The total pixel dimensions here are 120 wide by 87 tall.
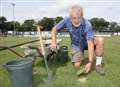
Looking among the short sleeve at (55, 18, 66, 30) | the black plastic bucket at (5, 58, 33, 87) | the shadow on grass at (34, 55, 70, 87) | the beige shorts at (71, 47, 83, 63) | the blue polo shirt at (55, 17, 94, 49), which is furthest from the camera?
the beige shorts at (71, 47, 83, 63)

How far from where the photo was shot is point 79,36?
679 cm

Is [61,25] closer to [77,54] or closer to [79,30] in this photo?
[79,30]

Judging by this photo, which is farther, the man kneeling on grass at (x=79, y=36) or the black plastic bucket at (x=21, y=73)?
the man kneeling on grass at (x=79, y=36)

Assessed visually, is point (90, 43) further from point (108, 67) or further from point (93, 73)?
point (108, 67)

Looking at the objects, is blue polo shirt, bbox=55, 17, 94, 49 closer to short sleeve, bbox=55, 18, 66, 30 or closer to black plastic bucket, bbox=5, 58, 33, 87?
short sleeve, bbox=55, 18, 66, 30

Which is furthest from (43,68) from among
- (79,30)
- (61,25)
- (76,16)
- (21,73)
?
(21,73)

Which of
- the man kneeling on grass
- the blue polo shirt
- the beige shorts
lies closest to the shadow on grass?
the beige shorts

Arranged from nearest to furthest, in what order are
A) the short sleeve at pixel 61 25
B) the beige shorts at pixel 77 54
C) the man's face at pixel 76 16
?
the man's face at pixel 76 16, the short sleeve at pixel 61 25, the beige shorts at pixel 77 54

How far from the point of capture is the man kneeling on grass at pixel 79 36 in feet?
20.8

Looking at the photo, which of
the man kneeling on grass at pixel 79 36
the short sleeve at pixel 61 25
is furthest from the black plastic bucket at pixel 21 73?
the short sleeve at pixel 61 25

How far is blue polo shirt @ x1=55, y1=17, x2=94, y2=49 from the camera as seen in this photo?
6.45 m

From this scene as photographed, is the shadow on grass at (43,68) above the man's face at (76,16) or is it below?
below

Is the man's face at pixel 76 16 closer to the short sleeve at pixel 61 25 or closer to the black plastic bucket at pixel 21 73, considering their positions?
the short sleeve at pixel 61 25

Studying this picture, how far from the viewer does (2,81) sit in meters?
6.04
